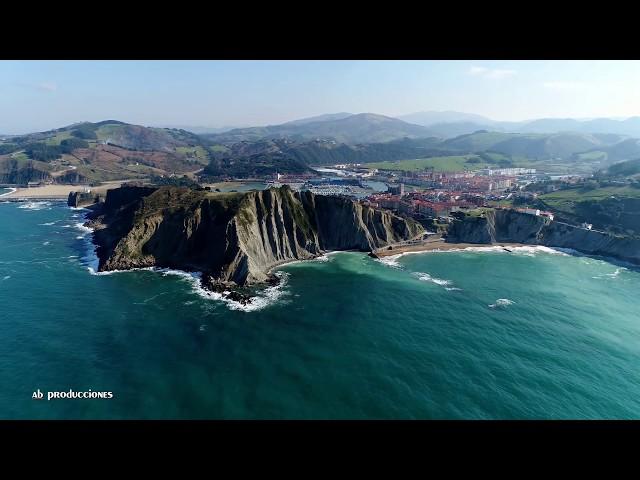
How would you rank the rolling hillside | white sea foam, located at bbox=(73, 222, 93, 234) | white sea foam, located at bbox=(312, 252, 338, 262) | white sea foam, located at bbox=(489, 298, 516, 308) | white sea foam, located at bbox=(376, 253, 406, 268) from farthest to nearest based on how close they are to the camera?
the rolling hillside, white sea foam, located at bbox=(73, 222, 93, 234), white sea foam, located at bbox=(312, 252, 338, 262), white sea foam, located at bbox=(376, 253, 406, 268), white sea foam, located at bbox=(489, 298, 516, 308)

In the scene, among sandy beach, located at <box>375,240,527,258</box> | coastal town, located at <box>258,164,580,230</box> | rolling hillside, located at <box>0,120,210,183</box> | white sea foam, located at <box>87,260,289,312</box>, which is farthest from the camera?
rolling hillside, located at <box>0,120,210,183</box>

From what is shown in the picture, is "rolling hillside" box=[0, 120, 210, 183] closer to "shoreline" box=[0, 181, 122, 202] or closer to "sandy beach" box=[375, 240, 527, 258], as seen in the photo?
"shoreline" box=[0, 181, 122, 202]

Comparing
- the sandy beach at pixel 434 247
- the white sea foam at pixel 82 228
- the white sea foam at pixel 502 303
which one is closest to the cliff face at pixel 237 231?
the white sea foam at pixel 82 228

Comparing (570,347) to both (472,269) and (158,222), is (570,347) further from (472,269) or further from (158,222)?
(158,222)

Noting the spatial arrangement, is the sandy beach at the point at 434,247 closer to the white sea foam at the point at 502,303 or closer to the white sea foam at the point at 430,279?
the white sea foam at the point at 430,279

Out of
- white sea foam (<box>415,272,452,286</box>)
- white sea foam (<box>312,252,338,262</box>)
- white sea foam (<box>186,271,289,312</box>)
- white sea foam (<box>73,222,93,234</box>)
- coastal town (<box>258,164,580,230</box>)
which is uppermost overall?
coastal town (<box>258,164,580,230</box>)

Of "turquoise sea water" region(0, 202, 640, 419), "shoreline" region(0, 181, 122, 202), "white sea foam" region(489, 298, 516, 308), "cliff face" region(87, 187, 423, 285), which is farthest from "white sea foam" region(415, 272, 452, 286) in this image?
"shoreline" region(0, 181, 122, 202)

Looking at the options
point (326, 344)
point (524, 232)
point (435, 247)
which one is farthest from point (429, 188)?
point (326, 344)

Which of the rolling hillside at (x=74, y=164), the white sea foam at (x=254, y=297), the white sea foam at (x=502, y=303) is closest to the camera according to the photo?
the white sea foam at (x=254, y=297)
